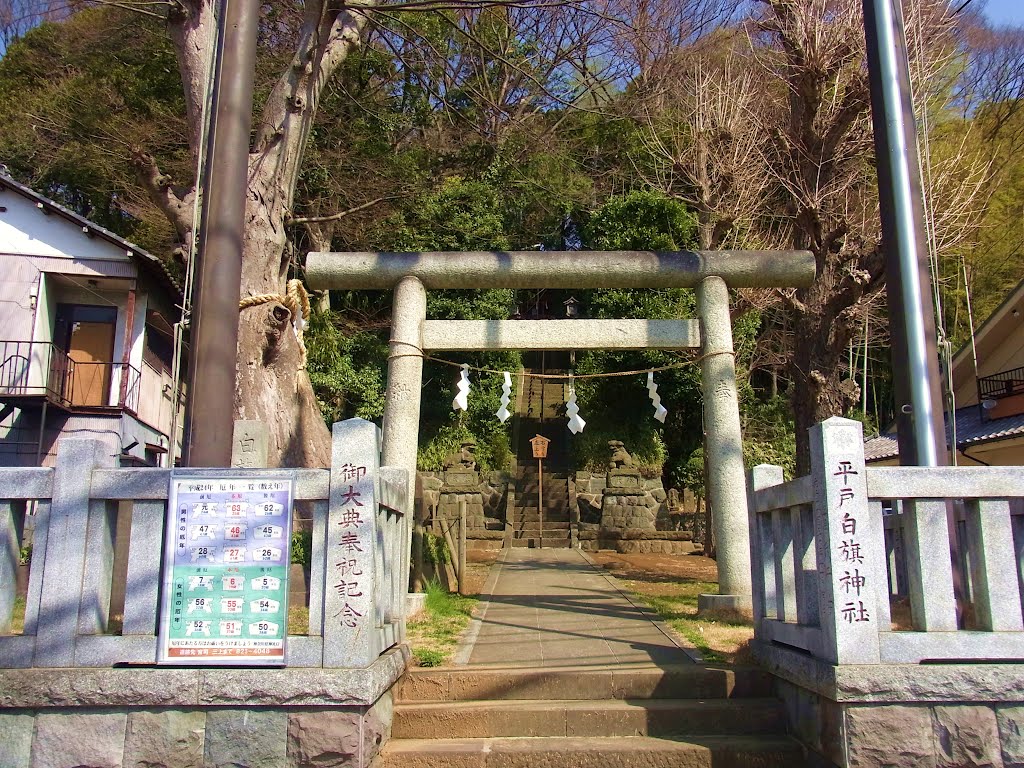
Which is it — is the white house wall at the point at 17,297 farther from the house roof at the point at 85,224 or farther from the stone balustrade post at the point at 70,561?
the stone balustrade post at the point at 70,561

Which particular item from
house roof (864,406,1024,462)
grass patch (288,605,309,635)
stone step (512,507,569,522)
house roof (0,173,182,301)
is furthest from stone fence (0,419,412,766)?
stone step (512,507,569,522)

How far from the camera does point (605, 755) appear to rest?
4.99 meters

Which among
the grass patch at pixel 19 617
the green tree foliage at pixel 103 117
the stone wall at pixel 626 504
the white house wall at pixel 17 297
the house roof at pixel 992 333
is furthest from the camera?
the stone wall at pixel 626 504

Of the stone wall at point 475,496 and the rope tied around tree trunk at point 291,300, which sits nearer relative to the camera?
the rope tied around tree trunk at point 291,300

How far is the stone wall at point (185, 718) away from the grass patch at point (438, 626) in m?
1.55

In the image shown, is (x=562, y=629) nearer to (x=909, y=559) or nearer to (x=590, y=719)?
(x=590, y=719)

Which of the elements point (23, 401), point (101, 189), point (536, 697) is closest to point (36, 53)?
point (101, 189)

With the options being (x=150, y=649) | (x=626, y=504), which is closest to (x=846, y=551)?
(x=150, y=649)

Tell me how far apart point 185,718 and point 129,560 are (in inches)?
41.3

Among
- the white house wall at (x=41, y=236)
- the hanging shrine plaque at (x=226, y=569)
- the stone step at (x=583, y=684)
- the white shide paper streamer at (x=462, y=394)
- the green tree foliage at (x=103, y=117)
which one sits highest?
the green tree foliage at (x=103, y=117)

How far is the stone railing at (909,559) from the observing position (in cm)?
462

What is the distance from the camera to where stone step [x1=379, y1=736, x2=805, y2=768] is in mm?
4961

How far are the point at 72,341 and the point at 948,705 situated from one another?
1951 centimetres

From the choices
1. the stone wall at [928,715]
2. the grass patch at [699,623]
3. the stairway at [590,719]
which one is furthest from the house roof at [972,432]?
the stone wall at [928,715]
